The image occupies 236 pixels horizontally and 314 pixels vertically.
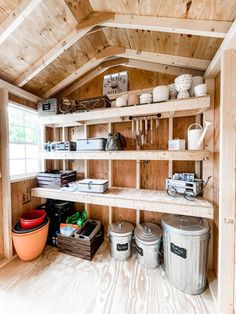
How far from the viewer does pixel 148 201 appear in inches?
63.6

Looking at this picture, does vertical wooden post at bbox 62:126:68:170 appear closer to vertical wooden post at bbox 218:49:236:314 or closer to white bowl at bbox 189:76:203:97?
white bowl at bbox 189:76:203:97

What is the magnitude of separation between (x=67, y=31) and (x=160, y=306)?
288 cm

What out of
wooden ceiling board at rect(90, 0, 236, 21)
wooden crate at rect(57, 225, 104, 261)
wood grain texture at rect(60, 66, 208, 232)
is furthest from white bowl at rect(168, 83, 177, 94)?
wooden crate at rect(57, 225, 104, 261)

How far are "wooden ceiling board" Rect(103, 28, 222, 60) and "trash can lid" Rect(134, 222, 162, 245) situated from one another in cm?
206

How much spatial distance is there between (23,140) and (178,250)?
246cm

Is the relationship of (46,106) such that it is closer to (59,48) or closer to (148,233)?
(59,48)

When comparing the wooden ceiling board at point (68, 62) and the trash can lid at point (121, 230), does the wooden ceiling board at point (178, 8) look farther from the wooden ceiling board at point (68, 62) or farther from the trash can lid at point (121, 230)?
the trash can lid at point (121, 230)

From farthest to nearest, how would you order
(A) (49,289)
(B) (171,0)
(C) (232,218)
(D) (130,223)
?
(D) (130,223) < (A) (49,289) < (C) (232,218) < (B) (171,0)

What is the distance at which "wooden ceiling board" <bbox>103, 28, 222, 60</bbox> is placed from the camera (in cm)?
143

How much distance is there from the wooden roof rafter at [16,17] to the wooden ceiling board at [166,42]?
767 millimetres

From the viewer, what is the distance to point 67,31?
1611 millimetres

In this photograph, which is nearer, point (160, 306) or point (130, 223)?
point (160, 306)

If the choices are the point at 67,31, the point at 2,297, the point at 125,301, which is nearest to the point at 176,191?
the point at 125,301

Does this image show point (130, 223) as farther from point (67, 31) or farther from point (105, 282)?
point (67, 31)
